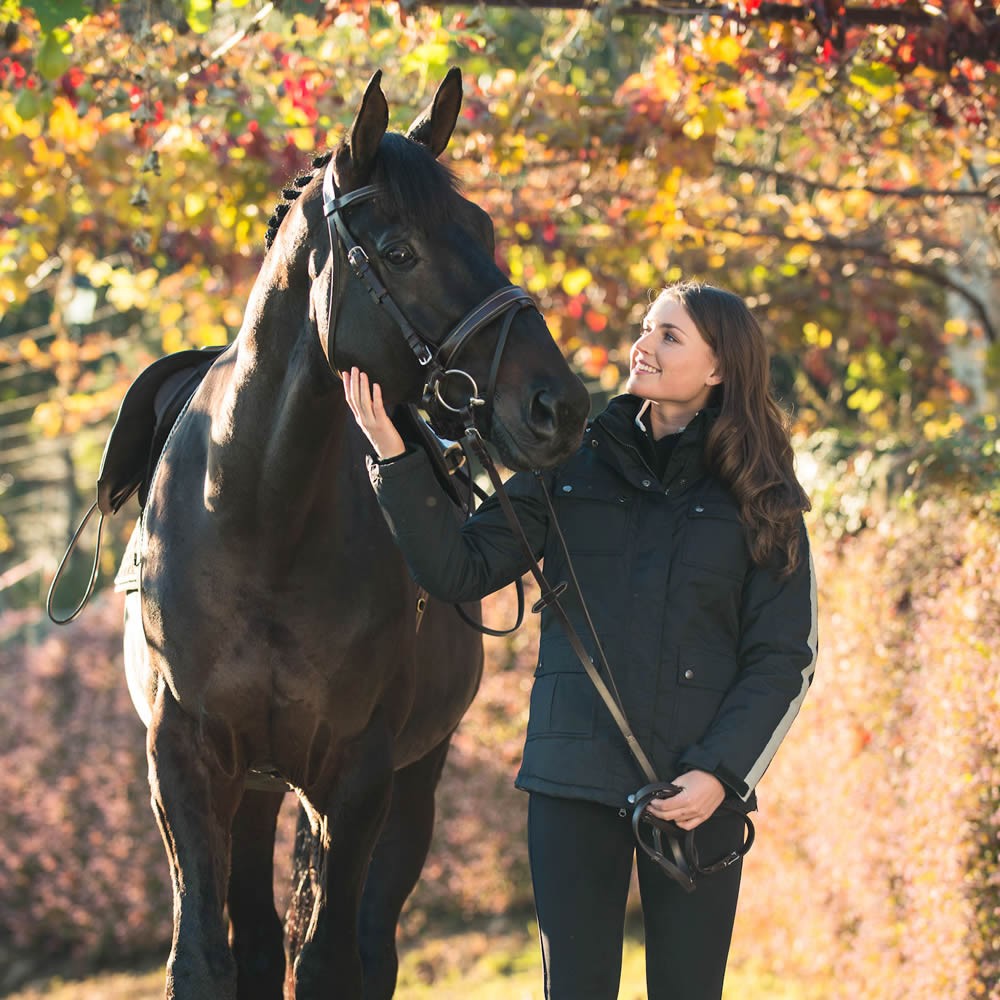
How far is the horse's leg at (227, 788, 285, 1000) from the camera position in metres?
3.71

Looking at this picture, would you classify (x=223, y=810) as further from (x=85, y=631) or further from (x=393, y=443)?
(x=85, y=631)

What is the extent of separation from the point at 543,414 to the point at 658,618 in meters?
0.58

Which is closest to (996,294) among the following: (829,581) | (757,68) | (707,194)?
(707,194)

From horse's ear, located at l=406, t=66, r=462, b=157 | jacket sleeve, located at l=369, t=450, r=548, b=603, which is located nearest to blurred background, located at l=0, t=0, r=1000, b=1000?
horse's ear, located at l=406, t=66, r=462, b=157

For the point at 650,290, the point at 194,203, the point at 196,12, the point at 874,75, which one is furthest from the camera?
the point at 194,203

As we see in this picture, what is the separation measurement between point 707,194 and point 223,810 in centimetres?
497

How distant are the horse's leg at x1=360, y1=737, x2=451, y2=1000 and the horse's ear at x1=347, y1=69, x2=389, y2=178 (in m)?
1.96

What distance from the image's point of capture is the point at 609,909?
2.81 m

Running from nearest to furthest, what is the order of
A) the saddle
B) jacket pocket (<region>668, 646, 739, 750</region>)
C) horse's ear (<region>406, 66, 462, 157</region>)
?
jacket pocket (<region>668, 646, 739, 750</region>)
horse's ear (<region>406, 66, 462, 157</region>)
the saddle

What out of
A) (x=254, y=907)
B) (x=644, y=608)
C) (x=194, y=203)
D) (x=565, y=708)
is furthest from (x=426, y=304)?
(x=194, y=203)

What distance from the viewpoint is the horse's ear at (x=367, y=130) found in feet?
8.59

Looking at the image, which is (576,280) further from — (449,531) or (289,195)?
(449,531)

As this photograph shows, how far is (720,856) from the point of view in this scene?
9.23 feet

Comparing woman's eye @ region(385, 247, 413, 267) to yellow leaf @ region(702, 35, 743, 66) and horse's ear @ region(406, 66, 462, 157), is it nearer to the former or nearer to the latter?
horse's ear @ region(406, 66, 462, 157)
